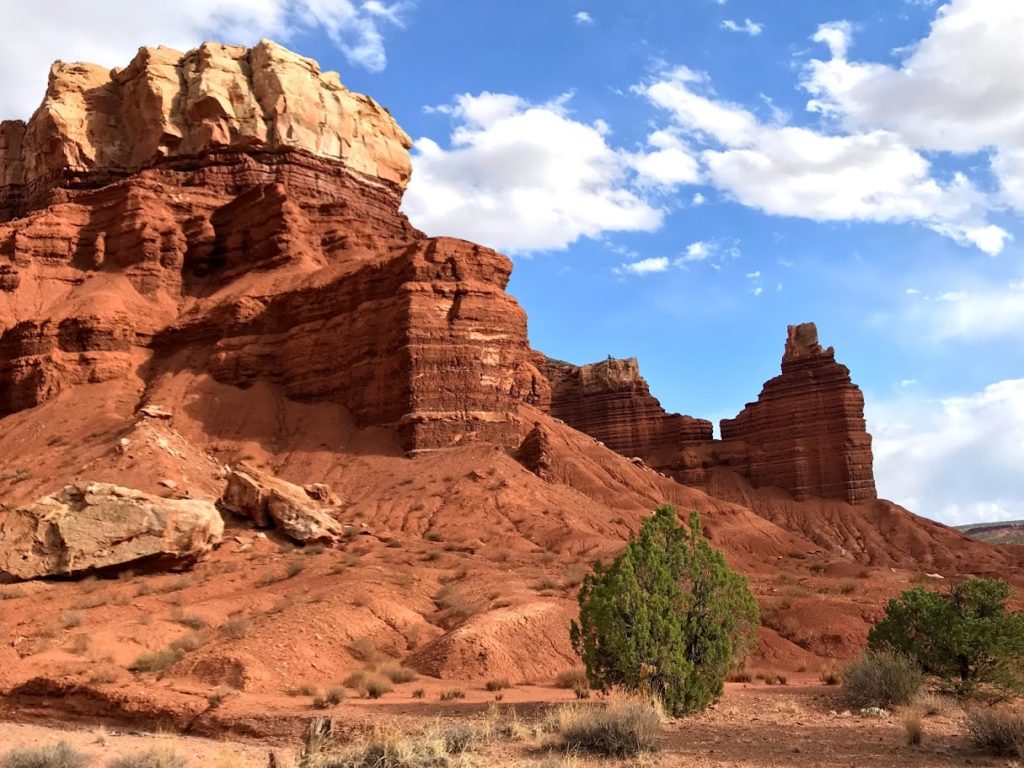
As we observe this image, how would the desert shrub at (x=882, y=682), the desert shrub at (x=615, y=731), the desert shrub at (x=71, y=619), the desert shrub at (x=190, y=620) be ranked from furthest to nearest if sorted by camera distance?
the desert shrub at (x=71, y=619), the desert shrub at (x=190, y=620), the desert shrub at (x=882, y=682), the desert shrub at (x=615, y=731)

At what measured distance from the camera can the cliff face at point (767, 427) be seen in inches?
2498

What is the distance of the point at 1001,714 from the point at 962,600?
522 cm

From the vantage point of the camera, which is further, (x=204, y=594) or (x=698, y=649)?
(x=204, y=594)

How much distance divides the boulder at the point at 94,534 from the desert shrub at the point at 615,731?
50.7 feet

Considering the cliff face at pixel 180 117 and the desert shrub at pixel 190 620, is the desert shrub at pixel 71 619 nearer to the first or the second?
the desert shrub at pixel 190 620

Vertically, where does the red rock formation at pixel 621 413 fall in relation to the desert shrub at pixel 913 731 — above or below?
above

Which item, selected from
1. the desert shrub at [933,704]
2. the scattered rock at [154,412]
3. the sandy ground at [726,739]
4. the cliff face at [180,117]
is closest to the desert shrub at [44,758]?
the sandy ground at [726,739]

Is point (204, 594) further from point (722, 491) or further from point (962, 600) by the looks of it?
point (722, 491)

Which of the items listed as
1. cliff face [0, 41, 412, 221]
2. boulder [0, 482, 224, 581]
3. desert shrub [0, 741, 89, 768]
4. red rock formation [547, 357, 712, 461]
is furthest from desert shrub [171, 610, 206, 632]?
red rock formation [547, 357, 712, 461]

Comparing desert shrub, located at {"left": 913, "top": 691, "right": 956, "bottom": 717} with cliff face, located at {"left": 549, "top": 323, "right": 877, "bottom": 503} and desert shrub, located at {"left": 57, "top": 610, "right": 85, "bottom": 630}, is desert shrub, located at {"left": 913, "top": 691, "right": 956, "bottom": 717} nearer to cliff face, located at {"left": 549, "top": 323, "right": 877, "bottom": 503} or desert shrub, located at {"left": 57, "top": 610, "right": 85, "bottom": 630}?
desert shrub, located at {"left": 57, "top": 610, "right": 85, "bottom": 630}

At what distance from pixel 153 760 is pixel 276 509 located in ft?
53.4

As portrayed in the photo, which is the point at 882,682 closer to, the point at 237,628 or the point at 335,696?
the point at 335,696

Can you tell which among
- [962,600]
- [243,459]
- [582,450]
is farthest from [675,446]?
[962,600]

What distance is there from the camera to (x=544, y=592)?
68.1ft
